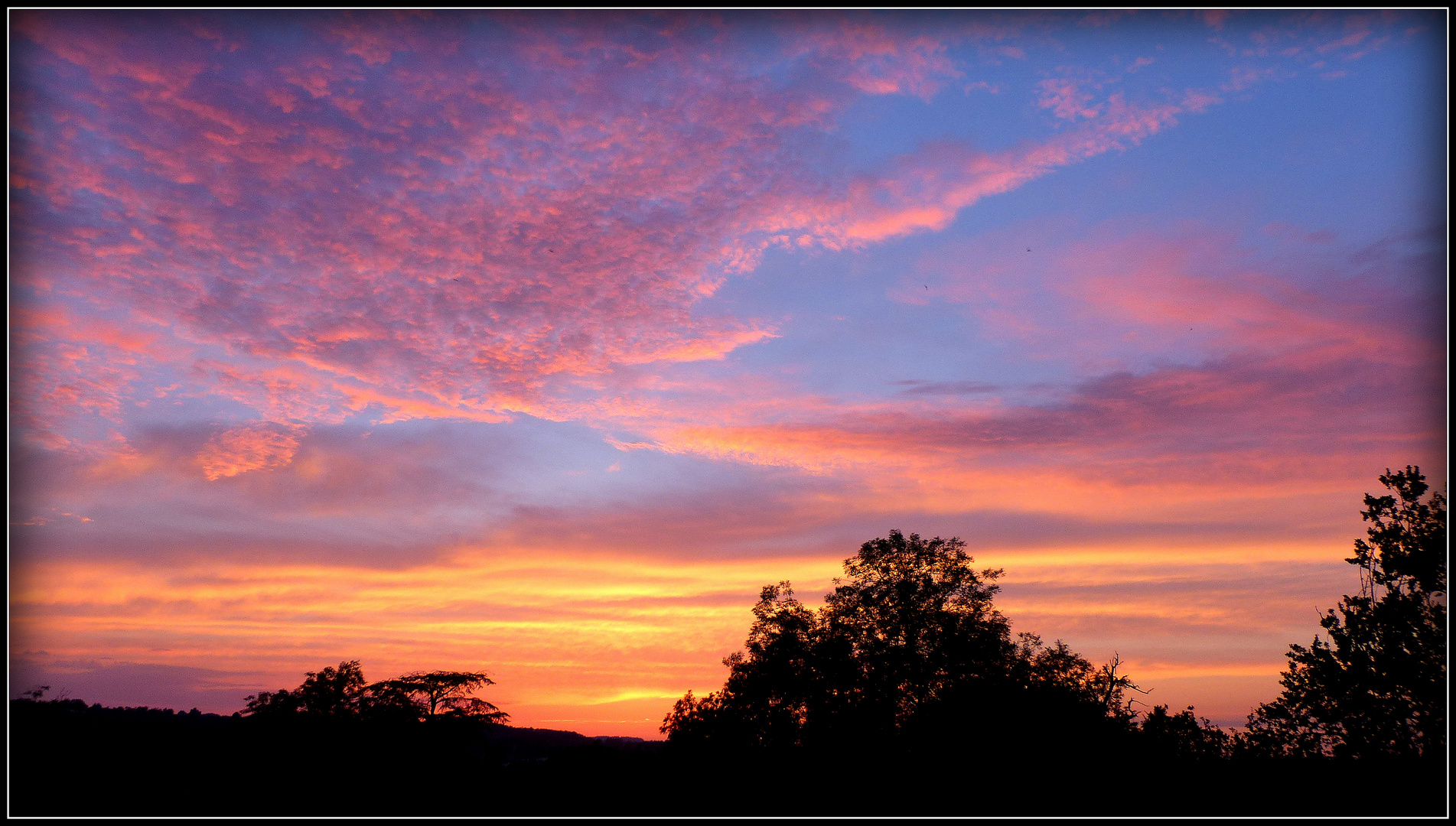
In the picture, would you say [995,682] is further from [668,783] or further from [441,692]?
[441,692]

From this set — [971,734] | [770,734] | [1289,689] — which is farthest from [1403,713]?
[770,734]

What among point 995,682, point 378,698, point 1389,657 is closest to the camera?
point 1389,657

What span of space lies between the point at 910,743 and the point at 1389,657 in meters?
22.6

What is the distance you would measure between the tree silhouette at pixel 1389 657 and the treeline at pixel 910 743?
8cm

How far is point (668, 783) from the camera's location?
35.8 metres

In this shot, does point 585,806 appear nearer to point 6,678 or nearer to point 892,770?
point 892,770

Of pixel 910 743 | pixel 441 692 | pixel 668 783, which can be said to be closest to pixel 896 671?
pixel 910 743

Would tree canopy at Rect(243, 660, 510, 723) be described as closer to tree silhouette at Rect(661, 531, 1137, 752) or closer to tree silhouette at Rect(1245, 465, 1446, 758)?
tree silhouette at Rect(661, 531, 1137, 752)

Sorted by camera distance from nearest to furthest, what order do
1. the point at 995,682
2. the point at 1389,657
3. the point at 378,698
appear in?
the point at 1389,657 < the point at 995,682 < the point at 378,698

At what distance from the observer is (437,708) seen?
75.4m

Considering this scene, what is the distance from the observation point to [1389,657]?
1225 inches

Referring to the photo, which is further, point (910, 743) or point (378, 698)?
point (378, 698)

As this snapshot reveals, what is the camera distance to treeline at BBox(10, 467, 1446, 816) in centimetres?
3002

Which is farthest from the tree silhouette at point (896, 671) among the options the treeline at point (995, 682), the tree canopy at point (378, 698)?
the tree canopy at point (378, 698)
